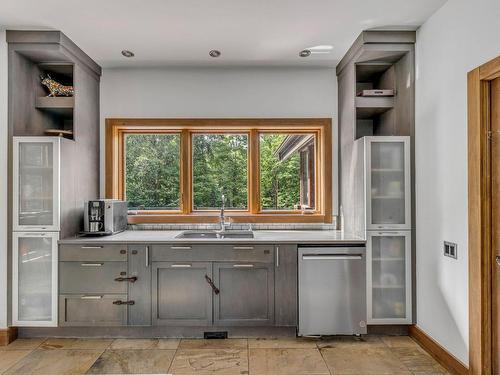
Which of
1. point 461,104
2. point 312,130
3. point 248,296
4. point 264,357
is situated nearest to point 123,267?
point 248,296

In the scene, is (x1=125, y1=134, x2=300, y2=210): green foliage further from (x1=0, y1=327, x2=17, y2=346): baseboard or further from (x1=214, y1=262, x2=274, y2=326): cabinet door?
(x1=0, y1=327, x2=17, y2=346): baseboard

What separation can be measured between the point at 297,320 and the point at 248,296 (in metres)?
0.48

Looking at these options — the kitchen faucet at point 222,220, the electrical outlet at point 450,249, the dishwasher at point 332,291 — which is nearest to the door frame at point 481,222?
the electrical outlet at point 450,249

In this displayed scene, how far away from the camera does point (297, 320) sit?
3.11 metres

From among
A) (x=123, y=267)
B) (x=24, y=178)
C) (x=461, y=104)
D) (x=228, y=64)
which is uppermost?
(x=228, y=64)

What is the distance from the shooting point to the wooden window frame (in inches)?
152

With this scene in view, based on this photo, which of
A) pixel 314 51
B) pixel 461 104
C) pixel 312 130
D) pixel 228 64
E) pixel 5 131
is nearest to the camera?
pixel 461 104

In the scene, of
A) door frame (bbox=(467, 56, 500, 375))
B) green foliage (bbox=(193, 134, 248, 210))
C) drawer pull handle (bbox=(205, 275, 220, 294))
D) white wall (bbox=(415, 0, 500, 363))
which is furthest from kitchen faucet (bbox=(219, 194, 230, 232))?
door frame (bbox=(467, 56, 500, 375))

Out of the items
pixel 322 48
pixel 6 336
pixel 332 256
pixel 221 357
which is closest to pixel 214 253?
pixel 221 357

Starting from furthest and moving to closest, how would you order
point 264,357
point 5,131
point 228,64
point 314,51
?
1. point 228,64
2. point 314,51
3. point 5,131
4. point 264,357

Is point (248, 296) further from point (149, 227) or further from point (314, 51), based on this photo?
point (314, 51)

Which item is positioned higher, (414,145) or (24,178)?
(414,145)

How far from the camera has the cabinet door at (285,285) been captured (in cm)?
312

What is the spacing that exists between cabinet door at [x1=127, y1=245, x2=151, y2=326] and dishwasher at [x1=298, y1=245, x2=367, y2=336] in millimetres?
1363
